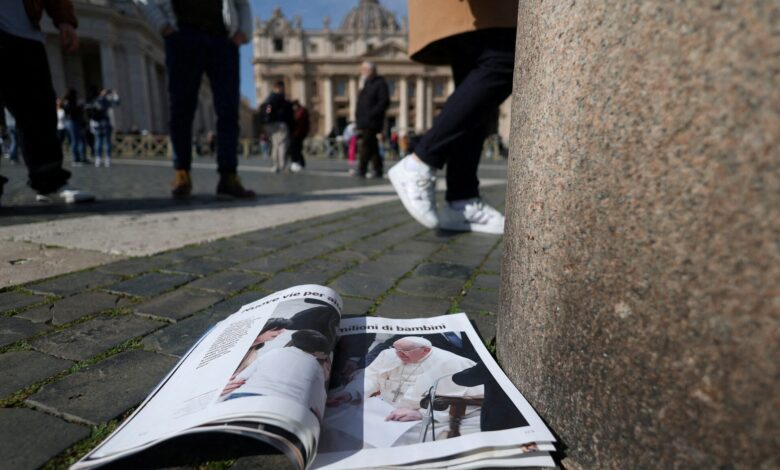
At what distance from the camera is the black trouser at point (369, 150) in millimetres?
7176

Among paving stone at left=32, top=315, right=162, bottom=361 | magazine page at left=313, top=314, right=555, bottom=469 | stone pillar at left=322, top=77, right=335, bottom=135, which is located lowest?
paving stone at left=32, top=315, right=162, bottom=361

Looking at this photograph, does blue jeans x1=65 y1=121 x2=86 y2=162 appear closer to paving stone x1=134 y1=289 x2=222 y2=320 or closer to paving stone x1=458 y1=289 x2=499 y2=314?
paving stone x1=134 y1=289 x2=222 y2=320

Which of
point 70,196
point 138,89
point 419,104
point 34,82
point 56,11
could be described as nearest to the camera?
point 34,82

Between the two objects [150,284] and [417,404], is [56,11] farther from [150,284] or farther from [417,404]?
[417,404]

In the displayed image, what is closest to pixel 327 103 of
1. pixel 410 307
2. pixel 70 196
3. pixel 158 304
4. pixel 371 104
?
pixel 371 104

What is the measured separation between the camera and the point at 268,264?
1.89 m

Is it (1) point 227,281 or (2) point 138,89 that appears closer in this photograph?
(1) point 227,281

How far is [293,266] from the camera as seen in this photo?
1.87 meters

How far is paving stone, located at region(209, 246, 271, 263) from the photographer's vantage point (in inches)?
77.7

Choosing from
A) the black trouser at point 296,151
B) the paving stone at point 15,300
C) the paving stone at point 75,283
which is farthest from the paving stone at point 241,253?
the black trouser at point 296,151

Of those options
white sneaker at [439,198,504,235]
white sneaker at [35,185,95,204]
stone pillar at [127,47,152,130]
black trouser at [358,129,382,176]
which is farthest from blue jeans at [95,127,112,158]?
stone pillar at [127,47,152,130]

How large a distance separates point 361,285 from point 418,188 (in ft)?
2.69

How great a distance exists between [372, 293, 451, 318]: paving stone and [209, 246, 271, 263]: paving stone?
81 centimetres

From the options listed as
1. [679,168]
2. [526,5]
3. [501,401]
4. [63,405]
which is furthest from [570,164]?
[63,405]
